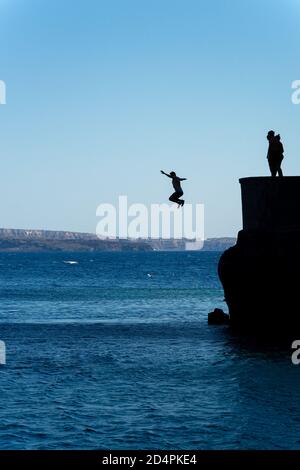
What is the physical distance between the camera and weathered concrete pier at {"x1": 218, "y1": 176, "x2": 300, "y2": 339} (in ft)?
108

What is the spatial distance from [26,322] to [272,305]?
1579 cm

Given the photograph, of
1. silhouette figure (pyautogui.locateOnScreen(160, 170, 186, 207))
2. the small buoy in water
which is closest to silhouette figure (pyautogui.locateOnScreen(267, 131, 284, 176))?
silhouette figure (pyautogui.locateOnScreen(160, 170, 186, 207))

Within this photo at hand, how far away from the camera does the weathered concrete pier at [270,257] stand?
33031mm

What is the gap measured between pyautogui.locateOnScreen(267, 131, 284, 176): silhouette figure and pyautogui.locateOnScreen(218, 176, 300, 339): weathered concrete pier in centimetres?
42

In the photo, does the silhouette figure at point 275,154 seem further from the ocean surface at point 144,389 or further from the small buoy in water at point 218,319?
the small buoy in water at point 218,319

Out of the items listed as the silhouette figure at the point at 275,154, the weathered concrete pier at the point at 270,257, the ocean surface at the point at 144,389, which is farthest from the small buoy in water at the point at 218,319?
the silhouette figure at the point at 275,154

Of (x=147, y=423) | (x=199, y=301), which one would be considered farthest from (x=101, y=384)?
(x=199, y=301)

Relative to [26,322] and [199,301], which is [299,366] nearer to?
[26,322]

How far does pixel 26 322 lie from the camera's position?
45.0 m

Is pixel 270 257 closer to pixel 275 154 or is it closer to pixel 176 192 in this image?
pixel 275 154

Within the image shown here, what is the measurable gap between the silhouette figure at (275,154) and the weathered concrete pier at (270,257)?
0.42 m

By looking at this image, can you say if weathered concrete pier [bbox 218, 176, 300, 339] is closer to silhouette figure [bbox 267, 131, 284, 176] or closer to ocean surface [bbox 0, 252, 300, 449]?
silhouette figure [bbox 267, 131, 284, 176]

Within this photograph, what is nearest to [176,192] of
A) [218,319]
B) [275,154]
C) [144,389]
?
[275,154]
